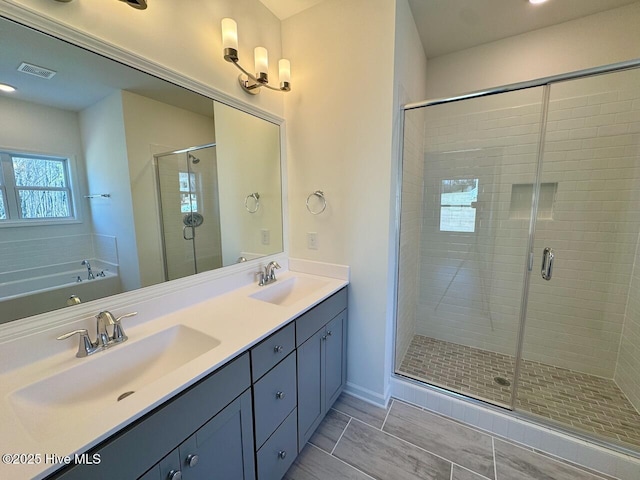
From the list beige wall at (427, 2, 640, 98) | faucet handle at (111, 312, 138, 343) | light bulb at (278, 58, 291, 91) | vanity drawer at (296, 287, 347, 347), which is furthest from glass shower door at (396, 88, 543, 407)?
faucet handle at (111, 312, 138, 343)

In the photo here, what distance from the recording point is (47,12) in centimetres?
88

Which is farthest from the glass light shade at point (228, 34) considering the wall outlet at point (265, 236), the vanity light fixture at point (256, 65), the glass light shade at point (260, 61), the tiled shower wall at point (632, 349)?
the tiled shower wall at point (632, 349)

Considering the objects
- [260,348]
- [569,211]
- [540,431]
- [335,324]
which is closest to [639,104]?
[569,211]

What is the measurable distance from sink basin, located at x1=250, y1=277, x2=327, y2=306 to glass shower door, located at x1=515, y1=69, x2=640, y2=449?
1.53m

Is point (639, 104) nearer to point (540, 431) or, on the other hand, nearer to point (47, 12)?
point (540, 431)

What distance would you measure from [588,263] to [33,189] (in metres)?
3.27

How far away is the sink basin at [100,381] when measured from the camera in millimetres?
730

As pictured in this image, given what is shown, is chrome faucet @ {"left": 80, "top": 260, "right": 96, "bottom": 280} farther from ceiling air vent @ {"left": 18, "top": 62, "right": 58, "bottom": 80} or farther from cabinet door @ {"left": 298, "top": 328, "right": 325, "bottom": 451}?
cabinet door @ {"left": 298, "top": 328, "right": 325, "bottom": 451}

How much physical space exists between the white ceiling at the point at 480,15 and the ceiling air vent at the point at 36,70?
136 centimetres

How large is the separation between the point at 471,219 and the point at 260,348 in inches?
84.6

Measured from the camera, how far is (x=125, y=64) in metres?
1.10

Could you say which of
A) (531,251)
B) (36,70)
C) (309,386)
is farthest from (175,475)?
(531,251)

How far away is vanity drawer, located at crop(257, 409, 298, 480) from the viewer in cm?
113

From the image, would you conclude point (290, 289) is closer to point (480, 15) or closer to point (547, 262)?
point (547, 262)
